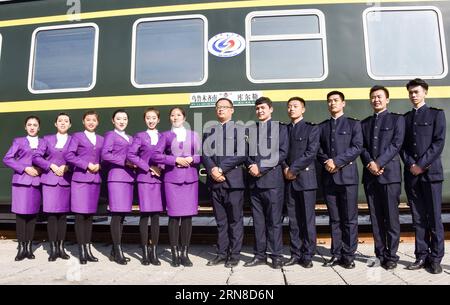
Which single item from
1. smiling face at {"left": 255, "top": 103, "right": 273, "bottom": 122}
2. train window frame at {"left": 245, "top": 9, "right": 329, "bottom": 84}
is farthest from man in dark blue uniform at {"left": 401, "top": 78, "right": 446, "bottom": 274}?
smiling face at {"left": 255, "top": 103, "right": 273, "bottom": 122}

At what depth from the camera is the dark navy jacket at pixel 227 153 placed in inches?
150

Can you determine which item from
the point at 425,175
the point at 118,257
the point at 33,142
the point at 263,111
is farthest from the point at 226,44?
the point at 118,257

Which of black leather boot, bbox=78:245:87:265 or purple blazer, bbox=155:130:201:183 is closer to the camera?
purple blazer, bbox=155:130:201:183

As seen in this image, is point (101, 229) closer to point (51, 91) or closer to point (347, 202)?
point (51, 91)

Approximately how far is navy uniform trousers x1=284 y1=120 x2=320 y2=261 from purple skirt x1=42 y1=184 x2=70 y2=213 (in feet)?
8.08

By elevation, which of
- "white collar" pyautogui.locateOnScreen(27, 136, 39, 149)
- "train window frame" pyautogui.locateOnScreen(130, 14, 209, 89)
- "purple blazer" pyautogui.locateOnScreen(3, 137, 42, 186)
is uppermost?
"train window frame" pyautogui.locateOnScreen(130, 14, 209, 89)

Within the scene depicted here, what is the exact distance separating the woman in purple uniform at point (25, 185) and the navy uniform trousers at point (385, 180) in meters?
3.57

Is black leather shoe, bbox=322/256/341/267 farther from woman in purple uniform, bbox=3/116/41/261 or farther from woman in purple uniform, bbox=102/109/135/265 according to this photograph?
woman in purple uniform, bbox=3/116/41/261

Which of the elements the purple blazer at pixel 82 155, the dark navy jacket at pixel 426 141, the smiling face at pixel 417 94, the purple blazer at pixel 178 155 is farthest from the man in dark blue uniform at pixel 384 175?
the purple blazer at pixel 82 155

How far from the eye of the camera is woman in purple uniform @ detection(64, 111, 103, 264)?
4.04 meters

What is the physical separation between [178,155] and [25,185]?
71.6 inches

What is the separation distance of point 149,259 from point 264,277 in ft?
4.17

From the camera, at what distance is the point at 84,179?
13.3 feet

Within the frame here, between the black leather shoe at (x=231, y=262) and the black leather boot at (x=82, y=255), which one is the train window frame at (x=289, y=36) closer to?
the black leather shoe at (x=231, y=262)
